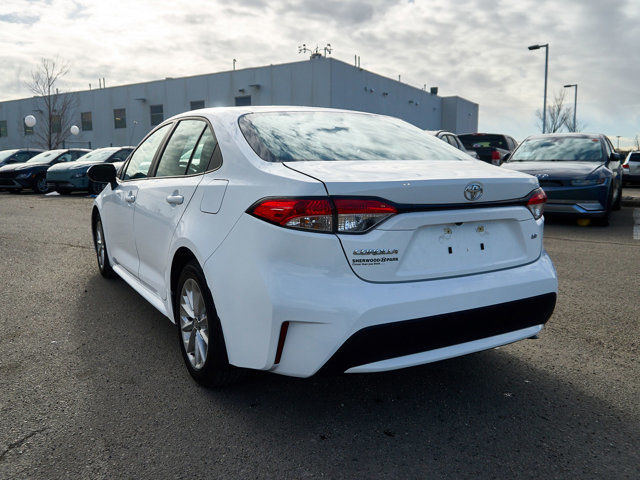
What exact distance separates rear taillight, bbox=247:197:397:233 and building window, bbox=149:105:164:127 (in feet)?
127

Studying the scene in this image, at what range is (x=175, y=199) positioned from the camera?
10.7ft

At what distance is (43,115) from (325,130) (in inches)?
1921

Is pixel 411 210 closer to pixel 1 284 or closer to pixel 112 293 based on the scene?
pixel 112 293

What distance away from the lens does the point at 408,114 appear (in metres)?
42.1

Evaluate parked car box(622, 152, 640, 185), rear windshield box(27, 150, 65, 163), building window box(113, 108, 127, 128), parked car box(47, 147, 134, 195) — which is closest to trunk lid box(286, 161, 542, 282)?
parked car box(47, 147, 134, 195)

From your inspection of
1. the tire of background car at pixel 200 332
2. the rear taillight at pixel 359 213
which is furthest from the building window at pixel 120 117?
the rear taillight at pixel 359 213

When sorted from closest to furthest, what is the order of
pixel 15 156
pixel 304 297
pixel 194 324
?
pixel 304 297 → pixel 194 324 → pixel 15 156

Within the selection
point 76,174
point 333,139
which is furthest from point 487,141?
point 333,139

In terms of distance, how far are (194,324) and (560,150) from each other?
9310 millimetres

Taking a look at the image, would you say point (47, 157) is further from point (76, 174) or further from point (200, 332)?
point (200, 332)

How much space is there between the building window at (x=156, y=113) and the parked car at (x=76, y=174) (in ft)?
75.4

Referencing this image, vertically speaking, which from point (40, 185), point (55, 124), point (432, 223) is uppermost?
point (55, 124)

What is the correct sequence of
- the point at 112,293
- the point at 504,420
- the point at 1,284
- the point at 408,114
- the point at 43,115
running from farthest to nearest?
1. the point at 43,115
2. the point at 408,114
3. the point at 1,284
4. the point at 112,293
5. the point at 504,420

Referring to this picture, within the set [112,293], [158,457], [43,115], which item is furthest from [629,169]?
[43,115]
